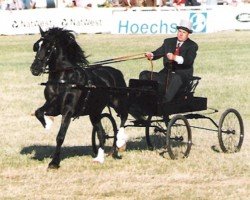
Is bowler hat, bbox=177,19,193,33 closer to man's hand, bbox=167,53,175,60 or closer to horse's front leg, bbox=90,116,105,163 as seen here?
man's hand, bbox=167,53,175,60

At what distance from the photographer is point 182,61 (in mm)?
12312

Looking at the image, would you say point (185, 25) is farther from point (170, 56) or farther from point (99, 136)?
point (99, 136)

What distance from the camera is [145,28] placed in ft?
138

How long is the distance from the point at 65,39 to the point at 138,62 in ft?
55.9

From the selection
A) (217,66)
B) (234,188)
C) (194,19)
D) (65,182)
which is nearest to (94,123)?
(65,182)

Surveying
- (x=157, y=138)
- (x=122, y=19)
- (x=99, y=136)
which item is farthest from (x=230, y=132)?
(x=122, y=19)

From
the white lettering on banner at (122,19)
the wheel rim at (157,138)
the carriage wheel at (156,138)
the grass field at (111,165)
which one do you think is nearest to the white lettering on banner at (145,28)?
the white lettering on banner at (122,19)

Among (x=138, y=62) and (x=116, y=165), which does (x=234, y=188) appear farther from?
(x=138, y=62)

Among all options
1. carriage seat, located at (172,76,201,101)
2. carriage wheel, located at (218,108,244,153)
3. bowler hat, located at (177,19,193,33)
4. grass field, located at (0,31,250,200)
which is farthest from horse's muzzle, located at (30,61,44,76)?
carriage wheel, located at (218,108,244,153)

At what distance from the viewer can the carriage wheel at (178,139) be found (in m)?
11.9

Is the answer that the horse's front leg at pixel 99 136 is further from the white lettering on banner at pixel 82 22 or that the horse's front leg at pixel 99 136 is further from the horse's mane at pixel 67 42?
the white lettering on banner at pixel 82 22

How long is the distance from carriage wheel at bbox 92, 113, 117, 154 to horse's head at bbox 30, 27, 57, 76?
4.87 feet

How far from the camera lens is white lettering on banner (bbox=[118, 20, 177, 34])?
136 ft

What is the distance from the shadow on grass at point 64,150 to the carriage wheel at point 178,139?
1.84 ft
